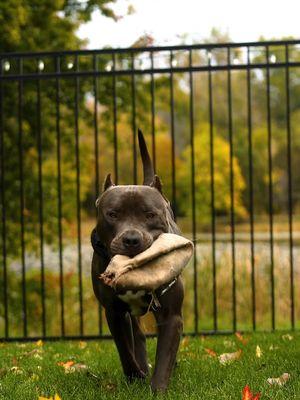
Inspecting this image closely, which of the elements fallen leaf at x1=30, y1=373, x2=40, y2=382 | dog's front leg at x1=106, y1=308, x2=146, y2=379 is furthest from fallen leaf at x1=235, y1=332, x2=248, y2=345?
fallen leaf at x1=30, y1=373, x2=40, y2=382

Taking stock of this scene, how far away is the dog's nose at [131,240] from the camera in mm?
3059

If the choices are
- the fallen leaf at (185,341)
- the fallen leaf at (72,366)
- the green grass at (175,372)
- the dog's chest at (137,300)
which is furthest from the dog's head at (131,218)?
the fallen leaf at (185,341)

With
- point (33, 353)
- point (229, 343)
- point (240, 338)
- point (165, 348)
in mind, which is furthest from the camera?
point (240, 338)

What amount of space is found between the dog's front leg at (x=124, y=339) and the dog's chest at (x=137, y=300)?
0.13 metres

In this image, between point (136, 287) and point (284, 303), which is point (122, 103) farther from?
point (136, 287)

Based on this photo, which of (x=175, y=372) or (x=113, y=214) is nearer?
(x=113, y=214)

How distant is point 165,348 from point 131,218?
606 mm

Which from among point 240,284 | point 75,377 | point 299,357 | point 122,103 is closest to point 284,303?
point 240,284

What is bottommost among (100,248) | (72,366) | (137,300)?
(72,366)

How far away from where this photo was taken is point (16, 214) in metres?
8.90

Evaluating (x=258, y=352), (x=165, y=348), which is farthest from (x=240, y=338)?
(x=165, y=348)

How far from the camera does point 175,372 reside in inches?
157

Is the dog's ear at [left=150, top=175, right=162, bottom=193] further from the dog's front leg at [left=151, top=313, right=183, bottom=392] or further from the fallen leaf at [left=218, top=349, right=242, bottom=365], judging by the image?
the fallen leaf at [left=218, top=349, right=242, bottom=365]

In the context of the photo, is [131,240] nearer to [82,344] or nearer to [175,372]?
[175,372]
